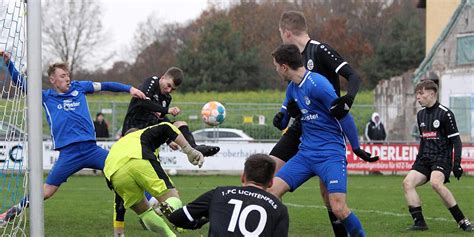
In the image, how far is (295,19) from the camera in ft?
27.0

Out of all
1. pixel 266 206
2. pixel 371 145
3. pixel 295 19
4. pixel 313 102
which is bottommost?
pixel 371 145

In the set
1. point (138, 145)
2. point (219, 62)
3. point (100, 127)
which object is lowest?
point (100, 127)

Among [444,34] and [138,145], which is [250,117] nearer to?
[444,34]

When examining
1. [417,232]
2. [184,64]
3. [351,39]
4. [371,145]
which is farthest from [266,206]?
[351,39]

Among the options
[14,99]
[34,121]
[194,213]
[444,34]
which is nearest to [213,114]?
[14,99]

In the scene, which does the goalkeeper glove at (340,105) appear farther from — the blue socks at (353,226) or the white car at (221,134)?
the white car at (221,134)

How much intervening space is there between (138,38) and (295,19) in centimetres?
5885

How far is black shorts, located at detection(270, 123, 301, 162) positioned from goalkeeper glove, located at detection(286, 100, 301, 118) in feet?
0.57

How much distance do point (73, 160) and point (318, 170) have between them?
309 cm

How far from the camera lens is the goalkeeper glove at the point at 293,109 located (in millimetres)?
8305

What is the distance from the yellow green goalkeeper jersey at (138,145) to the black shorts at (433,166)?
4438 mm

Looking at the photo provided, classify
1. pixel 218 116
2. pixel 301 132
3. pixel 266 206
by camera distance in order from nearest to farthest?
pixel 266 206 < pixel 301 132 < pixel 218 116

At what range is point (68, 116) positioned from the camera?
972cm

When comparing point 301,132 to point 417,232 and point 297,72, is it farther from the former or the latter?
point 417,232
